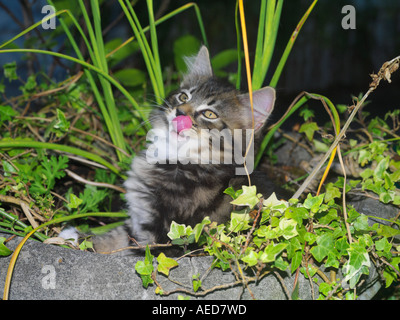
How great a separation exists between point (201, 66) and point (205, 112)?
0.91ft

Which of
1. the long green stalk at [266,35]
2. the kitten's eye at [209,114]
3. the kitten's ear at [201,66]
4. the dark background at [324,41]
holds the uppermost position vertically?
the long green stalk at [266,35]

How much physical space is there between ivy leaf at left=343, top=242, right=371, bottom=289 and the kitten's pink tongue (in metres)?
0.58

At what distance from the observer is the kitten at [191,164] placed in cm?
123

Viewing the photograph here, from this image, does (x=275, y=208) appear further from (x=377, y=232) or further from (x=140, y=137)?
(x=140, y=137)

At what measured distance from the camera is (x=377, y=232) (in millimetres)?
1104

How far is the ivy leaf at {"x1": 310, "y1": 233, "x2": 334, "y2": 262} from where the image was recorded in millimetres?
1011

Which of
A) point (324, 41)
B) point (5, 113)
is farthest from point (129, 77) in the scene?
point (324, 41)

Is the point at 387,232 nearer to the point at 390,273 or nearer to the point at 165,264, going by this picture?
the point at 390,273

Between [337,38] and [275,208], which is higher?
[275,208]

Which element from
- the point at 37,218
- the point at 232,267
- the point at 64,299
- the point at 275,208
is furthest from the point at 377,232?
the point at 37,218

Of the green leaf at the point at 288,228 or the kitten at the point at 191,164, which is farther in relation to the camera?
the kitten at the point at 191,164

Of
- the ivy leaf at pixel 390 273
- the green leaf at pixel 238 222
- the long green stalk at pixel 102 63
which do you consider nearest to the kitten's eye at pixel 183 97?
the long green stalk at pixel 102 63

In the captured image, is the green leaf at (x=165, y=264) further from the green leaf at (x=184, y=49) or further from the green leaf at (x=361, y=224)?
the green leaf at (x=184, y=49)

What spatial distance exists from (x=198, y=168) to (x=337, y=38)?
295 cm
